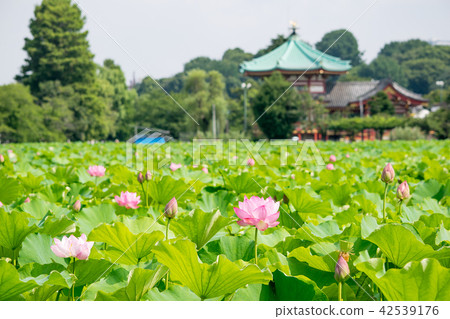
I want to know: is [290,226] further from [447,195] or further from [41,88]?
[41,88]

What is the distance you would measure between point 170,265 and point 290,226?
638 mm

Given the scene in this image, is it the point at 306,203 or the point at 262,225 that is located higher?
the point at 262,225

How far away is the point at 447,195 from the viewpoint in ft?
5.60

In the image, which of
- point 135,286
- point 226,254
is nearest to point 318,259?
point 226,254

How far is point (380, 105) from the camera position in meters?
25.0

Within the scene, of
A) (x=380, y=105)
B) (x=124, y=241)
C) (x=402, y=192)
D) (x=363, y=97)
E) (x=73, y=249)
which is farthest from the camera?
(x=363, y=97)

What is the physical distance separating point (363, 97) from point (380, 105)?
9.84 ft

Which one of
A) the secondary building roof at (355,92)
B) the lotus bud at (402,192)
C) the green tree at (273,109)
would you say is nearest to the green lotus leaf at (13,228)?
the lotus bud at (402,192)

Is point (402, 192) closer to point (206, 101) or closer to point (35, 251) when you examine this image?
point (35, 251)

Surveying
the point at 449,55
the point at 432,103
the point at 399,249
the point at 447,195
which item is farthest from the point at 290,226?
the point at 432,103

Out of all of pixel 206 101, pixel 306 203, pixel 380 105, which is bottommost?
pixel 380 105

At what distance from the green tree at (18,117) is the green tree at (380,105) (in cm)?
1750

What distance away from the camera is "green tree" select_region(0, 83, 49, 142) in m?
16.9

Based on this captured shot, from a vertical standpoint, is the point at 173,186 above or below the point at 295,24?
below
